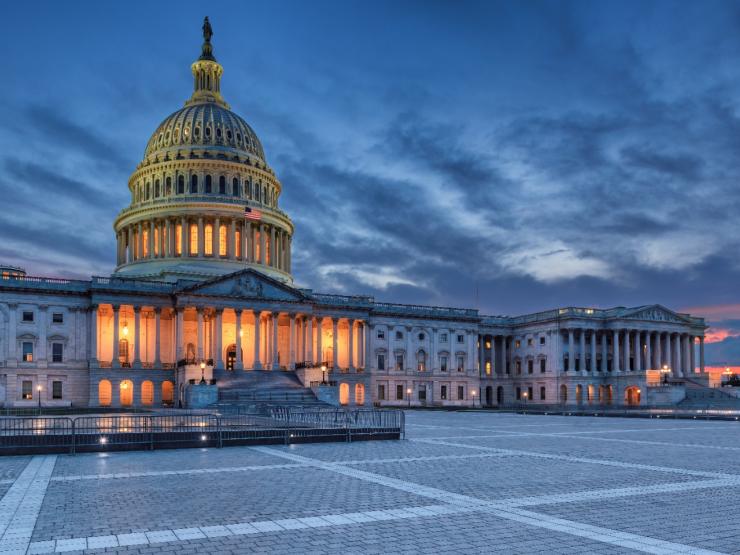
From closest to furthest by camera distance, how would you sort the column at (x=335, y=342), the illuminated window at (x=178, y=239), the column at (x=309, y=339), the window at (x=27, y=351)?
the window at (x=27, y=351)
the column at (x=309, y=339)
the column at (x=335, y=342)
the illuminated window at (x=178, y=239)

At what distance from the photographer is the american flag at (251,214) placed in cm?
10469

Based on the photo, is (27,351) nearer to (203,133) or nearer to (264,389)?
(264,389)

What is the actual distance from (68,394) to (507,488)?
256 ft

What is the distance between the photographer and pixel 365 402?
341 ft

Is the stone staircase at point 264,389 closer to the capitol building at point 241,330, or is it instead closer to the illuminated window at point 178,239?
the capitol building at point 241,330

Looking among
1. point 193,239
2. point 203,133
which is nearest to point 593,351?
point 193,239

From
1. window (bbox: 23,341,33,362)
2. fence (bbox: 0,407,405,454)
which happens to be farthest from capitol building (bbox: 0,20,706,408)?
fence (bbox: 0,407,405,454)

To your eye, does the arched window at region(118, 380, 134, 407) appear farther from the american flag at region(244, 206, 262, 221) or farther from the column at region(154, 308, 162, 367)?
the american flag at region(244, 206, 262, 221)

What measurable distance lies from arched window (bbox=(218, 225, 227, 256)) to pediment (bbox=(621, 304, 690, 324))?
205 feet

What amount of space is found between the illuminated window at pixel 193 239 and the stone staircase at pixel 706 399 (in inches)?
2702

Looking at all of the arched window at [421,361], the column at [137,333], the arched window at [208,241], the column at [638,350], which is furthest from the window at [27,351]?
the column at [638,350]

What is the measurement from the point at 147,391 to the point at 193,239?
86.6 feet

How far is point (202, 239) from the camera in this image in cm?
10744

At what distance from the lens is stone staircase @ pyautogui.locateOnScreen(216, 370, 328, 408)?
252 ft
